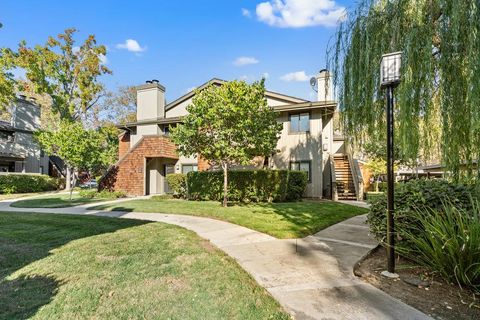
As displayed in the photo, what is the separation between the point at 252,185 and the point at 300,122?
5090 mm

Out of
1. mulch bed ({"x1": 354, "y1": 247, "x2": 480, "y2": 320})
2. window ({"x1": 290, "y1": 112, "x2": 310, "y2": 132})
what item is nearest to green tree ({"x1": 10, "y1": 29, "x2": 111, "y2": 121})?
window ({"x1": 290, "y1": 112, "x2": 310, "y2": 132})

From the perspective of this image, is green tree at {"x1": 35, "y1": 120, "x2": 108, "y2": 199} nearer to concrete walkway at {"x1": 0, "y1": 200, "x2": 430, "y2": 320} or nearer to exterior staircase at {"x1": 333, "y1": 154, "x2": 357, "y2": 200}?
concrete walkway at {"x1": 0, "y1": 200, "x2": 430, "y2": 320}

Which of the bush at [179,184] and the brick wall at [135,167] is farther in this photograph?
the brick wall at [135,167]

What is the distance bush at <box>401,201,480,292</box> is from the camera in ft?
11.0

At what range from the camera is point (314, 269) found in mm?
4227

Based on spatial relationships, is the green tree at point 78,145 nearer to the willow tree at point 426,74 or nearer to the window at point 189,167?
the window at point 189,167

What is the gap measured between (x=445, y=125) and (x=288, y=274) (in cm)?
343

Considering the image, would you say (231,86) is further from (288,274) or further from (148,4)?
(288,274)

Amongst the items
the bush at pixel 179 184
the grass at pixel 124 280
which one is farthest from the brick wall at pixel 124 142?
the grass at pixel 124 280

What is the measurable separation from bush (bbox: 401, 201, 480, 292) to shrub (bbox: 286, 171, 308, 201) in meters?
9.27

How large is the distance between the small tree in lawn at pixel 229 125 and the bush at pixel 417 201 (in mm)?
6962

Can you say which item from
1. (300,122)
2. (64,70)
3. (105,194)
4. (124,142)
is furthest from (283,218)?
(64,70)

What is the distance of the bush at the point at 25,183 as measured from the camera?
19450 mm

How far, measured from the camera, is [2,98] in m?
21.8
